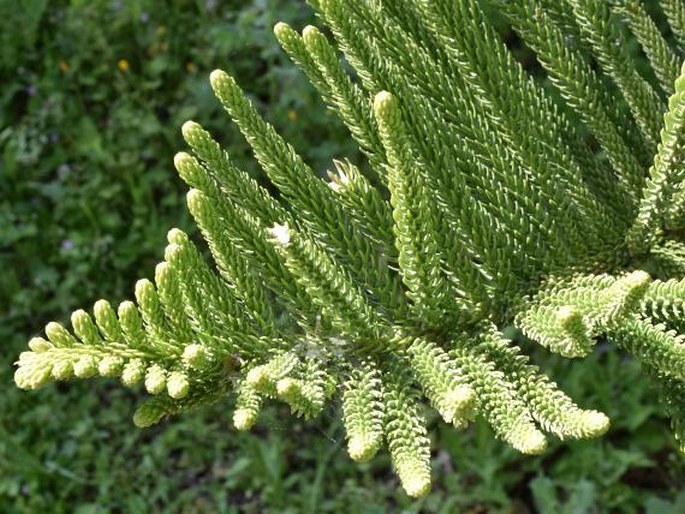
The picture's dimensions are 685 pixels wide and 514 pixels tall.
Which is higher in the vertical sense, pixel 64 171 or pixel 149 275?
pixel 64 171

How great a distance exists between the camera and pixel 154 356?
105 centimetres

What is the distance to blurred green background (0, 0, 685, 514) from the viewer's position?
352cm

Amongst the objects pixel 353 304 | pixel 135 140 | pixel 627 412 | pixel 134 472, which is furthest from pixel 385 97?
pixel 135 140

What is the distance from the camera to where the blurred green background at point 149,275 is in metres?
3.52

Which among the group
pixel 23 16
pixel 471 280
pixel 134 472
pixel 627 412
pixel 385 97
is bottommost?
pixel 627 412

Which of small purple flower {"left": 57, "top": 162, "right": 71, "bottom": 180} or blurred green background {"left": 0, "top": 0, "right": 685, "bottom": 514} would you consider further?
small purple flower {"left": 57, "top": 162, "right": 71, "bottom": 180}

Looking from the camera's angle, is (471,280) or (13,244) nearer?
(471,280)

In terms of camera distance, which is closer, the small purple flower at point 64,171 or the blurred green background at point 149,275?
the blurred green background at point 149,275

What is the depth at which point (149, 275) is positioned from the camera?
4.29 meters

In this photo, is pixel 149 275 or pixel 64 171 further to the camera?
pixel 64 171

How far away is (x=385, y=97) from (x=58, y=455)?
3.35 metres

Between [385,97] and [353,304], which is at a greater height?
[385,97]

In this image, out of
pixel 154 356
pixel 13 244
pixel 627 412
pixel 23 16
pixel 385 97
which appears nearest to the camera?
pixel 385 97

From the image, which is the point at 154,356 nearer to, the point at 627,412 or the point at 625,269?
the point at 625,269
